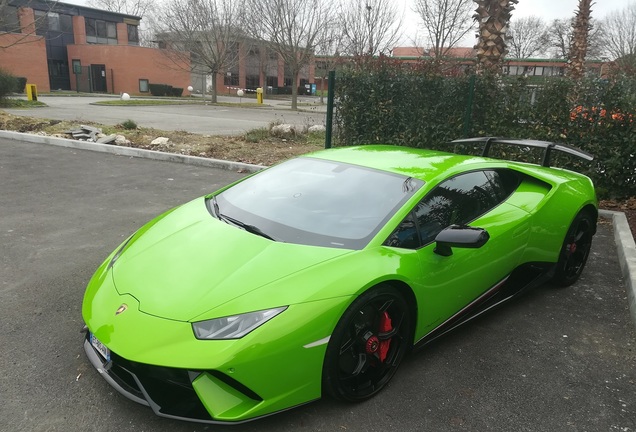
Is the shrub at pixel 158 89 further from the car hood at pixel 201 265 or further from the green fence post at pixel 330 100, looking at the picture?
the car hood at pixel 201 265

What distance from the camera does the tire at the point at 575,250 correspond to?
407 cm

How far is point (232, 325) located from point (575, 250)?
136 inches

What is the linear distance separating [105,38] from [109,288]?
176ft

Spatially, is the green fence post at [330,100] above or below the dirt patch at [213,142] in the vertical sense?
above

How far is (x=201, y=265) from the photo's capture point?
2.54 meters

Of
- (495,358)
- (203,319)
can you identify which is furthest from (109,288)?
(495,358)

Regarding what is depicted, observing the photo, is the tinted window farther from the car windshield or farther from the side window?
the car windshield

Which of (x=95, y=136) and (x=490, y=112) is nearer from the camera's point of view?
(x=490, y=112)

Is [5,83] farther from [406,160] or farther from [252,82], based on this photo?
[252,82]

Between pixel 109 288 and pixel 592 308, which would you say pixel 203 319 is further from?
pixel 592 308

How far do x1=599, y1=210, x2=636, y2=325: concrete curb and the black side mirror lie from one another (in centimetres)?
189

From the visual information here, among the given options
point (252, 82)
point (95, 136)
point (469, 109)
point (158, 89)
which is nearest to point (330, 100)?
point (469, 109)

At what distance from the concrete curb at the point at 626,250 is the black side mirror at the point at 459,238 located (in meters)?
1.89

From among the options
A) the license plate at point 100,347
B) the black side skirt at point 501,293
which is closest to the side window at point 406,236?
the black side skirt at point 501,293
